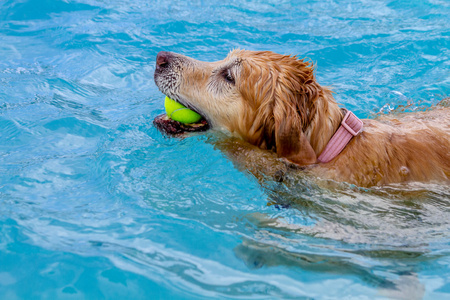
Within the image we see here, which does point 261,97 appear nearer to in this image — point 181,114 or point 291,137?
point 291,137

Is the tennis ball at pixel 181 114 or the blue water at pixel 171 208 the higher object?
the tennis ball at pixel 181 114

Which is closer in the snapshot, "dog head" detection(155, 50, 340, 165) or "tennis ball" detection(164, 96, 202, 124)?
"dog head" detection(155, 50, 340, 165)

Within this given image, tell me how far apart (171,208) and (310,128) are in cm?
169

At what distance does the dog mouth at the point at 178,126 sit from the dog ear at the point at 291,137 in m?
1.00

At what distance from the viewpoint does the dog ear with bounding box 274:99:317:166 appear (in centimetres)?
470

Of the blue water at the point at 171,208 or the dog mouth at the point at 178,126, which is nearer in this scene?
the blue water at the point at 171,208

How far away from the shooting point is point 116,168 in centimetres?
589

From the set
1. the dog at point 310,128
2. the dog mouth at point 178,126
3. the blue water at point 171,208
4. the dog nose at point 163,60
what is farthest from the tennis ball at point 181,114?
the dog nose at point 163,60

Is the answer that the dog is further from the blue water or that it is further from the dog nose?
the dog nose

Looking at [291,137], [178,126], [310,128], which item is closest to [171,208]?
[178,126]

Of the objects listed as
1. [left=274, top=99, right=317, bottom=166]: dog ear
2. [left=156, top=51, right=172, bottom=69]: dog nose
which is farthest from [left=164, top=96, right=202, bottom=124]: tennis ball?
[left=274, top=99, right=317, bottom=166]: dog ear

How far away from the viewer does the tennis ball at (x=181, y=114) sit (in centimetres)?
542

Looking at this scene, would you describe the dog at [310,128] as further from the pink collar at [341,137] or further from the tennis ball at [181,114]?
the tennis ball at [181,114]

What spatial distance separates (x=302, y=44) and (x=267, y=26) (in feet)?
4.17
